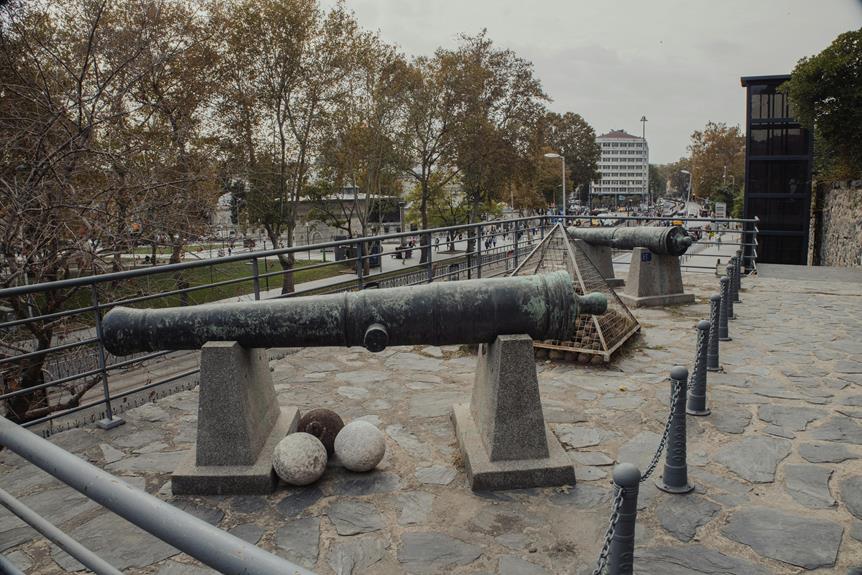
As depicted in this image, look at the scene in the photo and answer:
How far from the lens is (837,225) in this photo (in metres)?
23.7

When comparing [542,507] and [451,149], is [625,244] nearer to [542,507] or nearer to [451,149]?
[542,507]

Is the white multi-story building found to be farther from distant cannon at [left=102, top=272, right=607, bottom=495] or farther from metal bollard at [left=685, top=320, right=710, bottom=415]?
distant cannon at [left=102, top=272, right=607, bottom=495]

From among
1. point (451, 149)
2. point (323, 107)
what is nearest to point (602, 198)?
point (451, 149)

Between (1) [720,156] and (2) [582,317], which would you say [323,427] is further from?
(1) [720,156]

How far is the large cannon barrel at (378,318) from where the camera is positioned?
3.78 meters

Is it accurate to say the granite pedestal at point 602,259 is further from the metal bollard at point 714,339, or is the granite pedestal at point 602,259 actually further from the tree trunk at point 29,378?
the tree trunk at point 29,378

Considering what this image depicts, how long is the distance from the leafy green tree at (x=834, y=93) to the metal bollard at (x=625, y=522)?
2379 centimetres

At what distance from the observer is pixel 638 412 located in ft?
17.1

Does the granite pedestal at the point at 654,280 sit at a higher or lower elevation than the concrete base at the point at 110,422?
higher

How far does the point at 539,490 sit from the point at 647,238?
7072 millimetres

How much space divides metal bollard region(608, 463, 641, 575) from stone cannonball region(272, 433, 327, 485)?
214cm

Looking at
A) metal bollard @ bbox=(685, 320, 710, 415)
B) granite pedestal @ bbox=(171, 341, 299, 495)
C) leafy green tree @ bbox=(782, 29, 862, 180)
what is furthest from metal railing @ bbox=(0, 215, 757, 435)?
leafy green tree @ bbox=(782, 29, 862, 180)

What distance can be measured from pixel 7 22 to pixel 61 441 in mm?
7663

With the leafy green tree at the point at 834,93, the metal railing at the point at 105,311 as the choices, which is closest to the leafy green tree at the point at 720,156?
the leafy green tree at the point at 834,93
